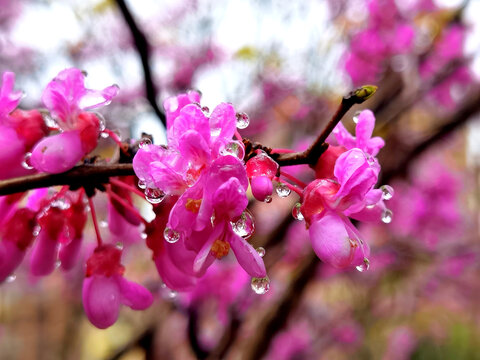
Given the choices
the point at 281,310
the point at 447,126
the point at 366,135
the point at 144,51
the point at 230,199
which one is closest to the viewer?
the point at 230,199

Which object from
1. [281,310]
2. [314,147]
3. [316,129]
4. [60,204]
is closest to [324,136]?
[314,147]

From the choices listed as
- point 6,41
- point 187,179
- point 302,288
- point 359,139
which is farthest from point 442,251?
point 6,41

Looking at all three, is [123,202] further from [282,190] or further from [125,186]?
[282,190]

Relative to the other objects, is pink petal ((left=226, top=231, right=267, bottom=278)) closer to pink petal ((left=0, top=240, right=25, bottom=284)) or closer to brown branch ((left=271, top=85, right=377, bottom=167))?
brown branch ((left=271, top=85, right=377, bottom=167))

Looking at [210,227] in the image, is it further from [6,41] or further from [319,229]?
[6,41]

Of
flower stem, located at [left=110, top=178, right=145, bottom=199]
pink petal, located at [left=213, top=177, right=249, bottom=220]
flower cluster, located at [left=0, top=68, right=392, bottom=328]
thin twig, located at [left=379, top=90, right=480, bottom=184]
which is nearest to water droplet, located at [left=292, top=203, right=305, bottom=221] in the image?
flower cluster, located at [left=0, top=68, right=392, bottom=328]
